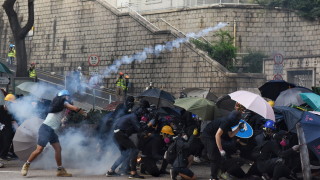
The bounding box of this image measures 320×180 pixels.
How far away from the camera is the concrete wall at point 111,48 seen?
3341 cm

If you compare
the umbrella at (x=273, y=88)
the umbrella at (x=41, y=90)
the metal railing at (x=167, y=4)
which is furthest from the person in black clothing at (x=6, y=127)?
the metal railing at (x=167, y=4)

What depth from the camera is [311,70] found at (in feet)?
105

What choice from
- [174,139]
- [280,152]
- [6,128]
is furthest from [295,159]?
A: [6,128]

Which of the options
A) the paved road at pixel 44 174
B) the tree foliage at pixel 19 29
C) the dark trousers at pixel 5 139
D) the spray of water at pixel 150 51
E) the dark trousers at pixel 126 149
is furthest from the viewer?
the spray of water at pixel 150 51

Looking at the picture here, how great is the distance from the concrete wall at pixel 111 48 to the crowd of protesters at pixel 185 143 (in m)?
A: 16.5

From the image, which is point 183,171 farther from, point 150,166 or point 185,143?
point 150,166

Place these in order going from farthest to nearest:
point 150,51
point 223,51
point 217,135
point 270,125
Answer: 1. point 150,51
2. point 223,51
3. point 270,125
4. point 217,135

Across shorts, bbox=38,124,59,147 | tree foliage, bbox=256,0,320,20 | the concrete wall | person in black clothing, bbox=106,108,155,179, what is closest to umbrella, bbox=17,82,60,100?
shorts, bbox=38,124,59,147

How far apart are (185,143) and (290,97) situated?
141 inches

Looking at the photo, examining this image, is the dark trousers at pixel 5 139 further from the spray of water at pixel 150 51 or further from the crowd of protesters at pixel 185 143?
the spray of water at pixel 150 51

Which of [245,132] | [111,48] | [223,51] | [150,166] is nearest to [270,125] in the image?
[245,132]

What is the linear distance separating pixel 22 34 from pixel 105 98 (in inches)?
314

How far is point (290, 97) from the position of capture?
1642cm

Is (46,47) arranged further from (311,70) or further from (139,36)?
(311,70)
